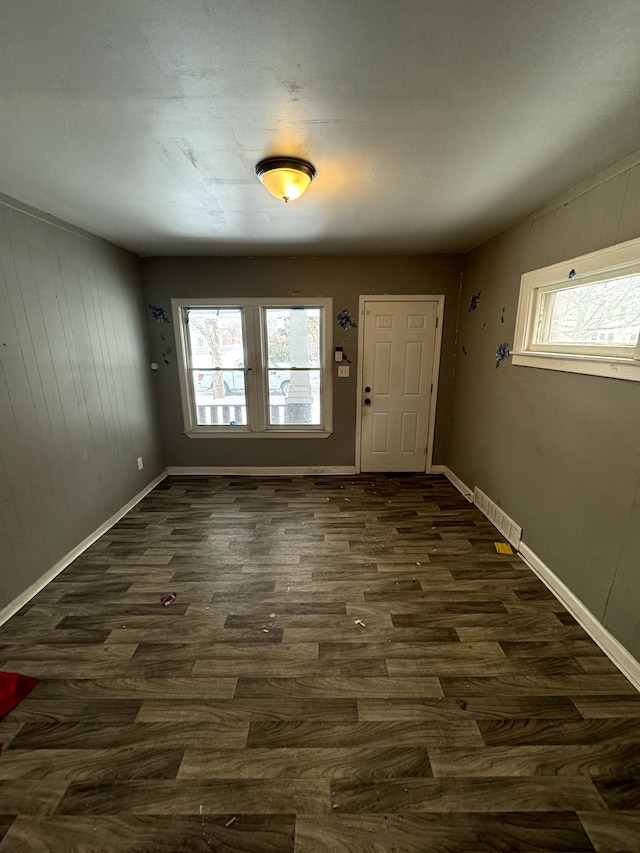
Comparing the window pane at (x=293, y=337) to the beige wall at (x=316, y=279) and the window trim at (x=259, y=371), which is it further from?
the beige wall at (x=316, y=279)

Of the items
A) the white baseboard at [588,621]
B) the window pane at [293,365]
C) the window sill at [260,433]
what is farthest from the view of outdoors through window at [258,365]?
the white baseboard at [588,621]

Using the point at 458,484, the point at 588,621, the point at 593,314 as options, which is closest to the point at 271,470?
the point at 458,484

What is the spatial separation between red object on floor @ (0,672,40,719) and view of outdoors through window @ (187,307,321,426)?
2.73 metres

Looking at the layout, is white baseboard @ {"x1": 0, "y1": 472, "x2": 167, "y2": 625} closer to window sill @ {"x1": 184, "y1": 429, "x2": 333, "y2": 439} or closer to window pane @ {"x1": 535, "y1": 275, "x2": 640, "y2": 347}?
window sill @ {"x1": 184, "y1": 429, "x2": 333, "y2": 439}

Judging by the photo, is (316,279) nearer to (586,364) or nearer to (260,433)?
(260,433)

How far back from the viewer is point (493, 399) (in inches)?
115

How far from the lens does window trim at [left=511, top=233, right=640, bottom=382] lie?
1635 mm

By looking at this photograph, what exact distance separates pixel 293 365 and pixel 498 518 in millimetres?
2549

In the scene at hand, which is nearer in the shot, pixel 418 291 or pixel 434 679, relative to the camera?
pixel 434 679

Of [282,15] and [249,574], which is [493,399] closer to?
[249,574]

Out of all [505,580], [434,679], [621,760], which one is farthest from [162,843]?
[505,580]

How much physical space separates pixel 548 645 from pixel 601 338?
1.69 meters

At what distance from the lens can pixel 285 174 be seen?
66.9 inches

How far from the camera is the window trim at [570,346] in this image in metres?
1.63
